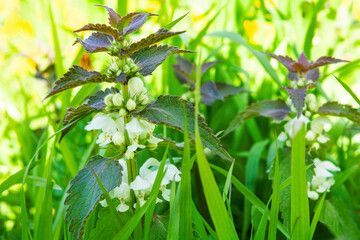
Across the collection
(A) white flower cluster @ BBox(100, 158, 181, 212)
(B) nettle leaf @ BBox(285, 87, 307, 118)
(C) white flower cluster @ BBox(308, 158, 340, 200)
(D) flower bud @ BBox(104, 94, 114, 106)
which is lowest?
(C) white flower cluster @ BBox(308, 158, 340, 200)

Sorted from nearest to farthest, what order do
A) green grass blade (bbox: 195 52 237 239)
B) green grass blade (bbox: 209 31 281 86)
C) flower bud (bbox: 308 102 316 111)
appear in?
green grass blade (bbox: 195 52 237 239)
flower bud (bbox: 308 102 316 111)
green grass blade (bbox: 209 31 281 86)

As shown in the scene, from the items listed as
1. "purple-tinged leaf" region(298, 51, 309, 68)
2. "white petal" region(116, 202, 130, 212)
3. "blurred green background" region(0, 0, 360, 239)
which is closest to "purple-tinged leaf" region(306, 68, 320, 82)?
"purple-tinged leaf" region(298, 51, 309, 68)

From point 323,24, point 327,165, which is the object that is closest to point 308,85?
point 327,165

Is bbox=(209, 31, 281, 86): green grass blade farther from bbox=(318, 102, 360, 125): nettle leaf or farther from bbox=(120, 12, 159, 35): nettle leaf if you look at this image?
bbox=(120, 12, 159, 35): nettle leaf

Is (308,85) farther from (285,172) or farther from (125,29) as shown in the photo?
(125,29)

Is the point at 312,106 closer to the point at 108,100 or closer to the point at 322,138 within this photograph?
the point at 322,138

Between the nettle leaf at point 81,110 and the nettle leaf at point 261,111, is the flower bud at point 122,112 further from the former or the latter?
the nettle leaf at point 261,111

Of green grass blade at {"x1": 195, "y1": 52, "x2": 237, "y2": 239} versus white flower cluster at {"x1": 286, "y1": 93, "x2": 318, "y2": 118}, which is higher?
white flower cluster at {"x1": 286, "y1": 93, "x2": 318, "y2": 118}
